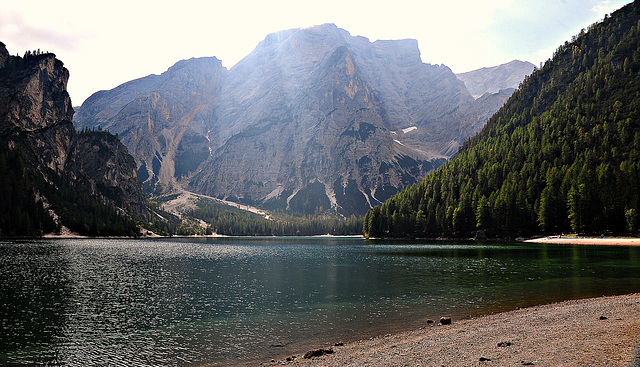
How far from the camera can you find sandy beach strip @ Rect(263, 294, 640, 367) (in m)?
14.6

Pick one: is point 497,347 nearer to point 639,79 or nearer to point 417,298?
point 417,298

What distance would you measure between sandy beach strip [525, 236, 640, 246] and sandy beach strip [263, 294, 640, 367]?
9270cm

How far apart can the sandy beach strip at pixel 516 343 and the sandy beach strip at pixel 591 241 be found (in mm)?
92697

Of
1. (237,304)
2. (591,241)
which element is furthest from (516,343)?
(591,241)

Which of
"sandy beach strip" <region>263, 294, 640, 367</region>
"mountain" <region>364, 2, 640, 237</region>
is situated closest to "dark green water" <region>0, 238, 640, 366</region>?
"sandy beach strip" <region>263, 294, 640, 367</region>

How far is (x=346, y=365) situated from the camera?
17.2m

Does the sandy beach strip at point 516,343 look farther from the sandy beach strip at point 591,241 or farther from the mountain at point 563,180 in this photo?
the mountain at point 563,180

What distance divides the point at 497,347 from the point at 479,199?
156 m

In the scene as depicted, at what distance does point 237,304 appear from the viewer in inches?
1448

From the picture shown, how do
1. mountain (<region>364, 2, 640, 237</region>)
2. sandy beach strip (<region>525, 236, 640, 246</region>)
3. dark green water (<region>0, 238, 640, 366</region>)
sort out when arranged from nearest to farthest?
dark green water (<region>0, 238, 640, 366</region>) < sandy beach strip (<region>525, 236, 640, 246</region>) < mountain (<region>364, 2, 640, 237</region>)

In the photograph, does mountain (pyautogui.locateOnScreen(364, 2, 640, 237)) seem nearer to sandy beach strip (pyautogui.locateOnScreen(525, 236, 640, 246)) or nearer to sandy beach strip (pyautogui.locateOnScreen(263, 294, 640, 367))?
sandy beach strip (pyautogui.locateOnScreen(525, 236, 640, 246))

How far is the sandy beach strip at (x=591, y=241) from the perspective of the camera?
9789cm

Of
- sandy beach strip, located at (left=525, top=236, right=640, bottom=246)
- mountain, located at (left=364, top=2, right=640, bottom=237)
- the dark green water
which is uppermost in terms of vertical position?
mountain, located at (left=364, top=2, right=640, bottom=237)

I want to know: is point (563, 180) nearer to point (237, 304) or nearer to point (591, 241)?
point (591, 241)
